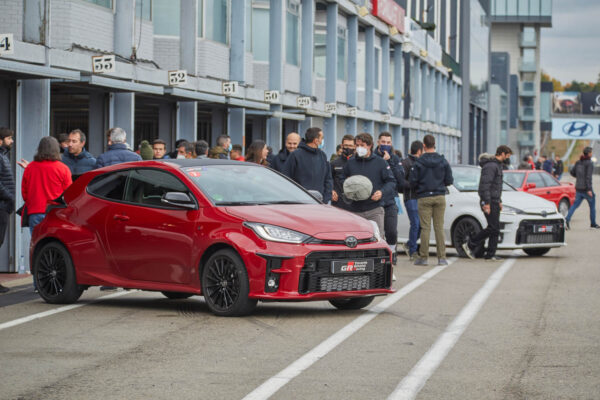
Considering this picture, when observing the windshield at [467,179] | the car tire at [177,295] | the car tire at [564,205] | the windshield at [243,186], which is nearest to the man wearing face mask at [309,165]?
the windshield at [243,186]

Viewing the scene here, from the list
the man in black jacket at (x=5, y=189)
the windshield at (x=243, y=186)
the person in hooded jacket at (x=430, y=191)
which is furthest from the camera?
the person in hooded jacket at (x=430, y=191)

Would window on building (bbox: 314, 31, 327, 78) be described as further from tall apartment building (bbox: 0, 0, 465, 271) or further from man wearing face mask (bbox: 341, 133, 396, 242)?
man wearing face mask (bbox: 341, 133, 396, 242)

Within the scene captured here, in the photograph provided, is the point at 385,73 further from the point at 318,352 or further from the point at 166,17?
the point at 318,352

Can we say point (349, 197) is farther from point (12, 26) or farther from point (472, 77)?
point (472, 77)

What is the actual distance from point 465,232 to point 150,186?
9.01m

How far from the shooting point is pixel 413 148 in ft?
61.7

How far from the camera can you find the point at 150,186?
37.7ft

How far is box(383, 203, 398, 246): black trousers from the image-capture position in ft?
52.9

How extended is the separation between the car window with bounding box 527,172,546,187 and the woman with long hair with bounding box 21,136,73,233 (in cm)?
1818

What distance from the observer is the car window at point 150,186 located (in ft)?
37.0

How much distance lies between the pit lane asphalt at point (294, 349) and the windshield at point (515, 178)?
1553 centimetres

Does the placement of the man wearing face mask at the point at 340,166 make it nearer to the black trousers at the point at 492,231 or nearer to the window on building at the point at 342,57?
the black trousers at the point at 492,231

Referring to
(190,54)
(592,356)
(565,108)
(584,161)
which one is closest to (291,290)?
(592,356)

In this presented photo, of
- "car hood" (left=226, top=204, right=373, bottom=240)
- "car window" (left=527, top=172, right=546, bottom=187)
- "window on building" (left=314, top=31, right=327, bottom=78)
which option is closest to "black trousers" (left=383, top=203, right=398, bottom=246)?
"car hood" (left=226, top=204, right=373, bottom=240)
